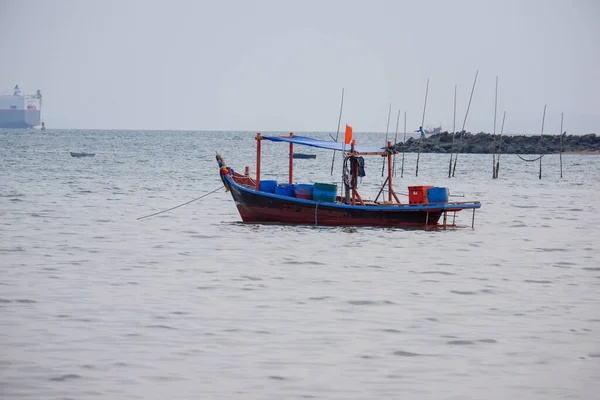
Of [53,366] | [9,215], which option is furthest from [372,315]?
[9,215]

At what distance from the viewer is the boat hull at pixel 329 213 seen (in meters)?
29.9

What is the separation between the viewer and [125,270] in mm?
20141

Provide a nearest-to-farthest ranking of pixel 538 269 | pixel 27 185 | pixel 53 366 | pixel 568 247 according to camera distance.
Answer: pixel 53 366 < pixel 538 269 < pixel 568 247 < pixel 27 185

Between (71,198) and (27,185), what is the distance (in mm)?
8743

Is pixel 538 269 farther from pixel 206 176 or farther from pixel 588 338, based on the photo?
pixel 206 176

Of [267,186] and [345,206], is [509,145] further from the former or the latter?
[345,206]

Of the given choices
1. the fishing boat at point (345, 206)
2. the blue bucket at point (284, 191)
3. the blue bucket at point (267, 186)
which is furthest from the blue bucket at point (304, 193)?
the blue bucket at point (267, 186)

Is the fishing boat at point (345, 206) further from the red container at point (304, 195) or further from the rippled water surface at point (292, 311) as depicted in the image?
the rippled water surface at point (292, 311)

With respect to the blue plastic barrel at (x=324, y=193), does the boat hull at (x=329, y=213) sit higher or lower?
lower

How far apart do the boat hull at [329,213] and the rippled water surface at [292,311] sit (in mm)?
592

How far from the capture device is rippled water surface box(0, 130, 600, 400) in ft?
37.9

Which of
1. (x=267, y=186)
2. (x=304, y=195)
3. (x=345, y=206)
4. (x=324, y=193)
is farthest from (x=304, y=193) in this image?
(x=345, y=206)

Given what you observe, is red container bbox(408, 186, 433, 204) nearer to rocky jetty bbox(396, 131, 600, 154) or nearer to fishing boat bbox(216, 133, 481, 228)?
fishing boat bbox(216, 133, 481, 228)

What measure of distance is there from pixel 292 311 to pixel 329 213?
569 inches
